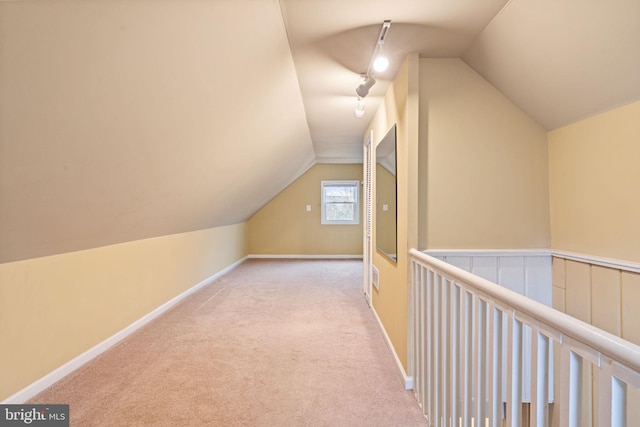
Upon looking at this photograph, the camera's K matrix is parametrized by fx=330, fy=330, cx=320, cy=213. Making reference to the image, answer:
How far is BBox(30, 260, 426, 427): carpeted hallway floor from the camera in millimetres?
1727

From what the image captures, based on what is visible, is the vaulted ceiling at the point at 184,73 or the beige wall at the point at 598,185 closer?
the vaulted ceiling at the point at 184,73

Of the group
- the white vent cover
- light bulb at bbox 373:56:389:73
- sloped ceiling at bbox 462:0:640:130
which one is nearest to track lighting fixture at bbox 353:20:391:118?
light bulb at bbox 373:56:389:73

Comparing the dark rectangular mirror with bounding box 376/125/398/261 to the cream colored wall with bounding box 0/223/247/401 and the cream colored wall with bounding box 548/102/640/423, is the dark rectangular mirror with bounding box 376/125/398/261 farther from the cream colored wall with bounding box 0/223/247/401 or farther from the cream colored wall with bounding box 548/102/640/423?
the cream colored wall with bounding box 0/223/247/401

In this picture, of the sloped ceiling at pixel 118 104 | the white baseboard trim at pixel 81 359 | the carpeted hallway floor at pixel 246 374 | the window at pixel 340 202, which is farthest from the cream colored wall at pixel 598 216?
the window at pixel 340 202

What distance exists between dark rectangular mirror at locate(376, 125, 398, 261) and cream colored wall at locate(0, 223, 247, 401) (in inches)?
85.1

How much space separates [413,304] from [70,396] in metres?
2.02

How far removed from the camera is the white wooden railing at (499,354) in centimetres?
66

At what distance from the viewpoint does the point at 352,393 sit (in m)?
1.94

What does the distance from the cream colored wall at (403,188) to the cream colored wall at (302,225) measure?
178 inches

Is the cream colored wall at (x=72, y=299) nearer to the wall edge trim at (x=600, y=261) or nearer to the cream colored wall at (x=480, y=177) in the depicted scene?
the cream colored wall at (x=480, y=177)

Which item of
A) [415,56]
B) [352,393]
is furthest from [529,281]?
[415,56]

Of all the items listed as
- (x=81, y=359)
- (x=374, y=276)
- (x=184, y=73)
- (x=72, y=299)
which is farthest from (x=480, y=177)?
(x=81, y=359)

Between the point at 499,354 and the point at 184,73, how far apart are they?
5.77 feet

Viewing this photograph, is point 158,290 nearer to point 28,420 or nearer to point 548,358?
point 28,420
